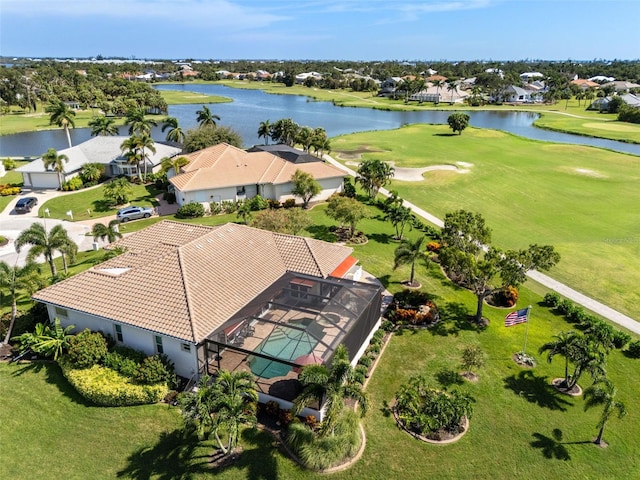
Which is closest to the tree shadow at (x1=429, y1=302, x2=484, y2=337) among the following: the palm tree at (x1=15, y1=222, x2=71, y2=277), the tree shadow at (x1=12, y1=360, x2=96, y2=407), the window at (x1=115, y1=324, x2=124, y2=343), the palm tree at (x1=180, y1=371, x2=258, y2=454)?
the palm tree at (x1=180, y1=371, x2=258, y2=454)

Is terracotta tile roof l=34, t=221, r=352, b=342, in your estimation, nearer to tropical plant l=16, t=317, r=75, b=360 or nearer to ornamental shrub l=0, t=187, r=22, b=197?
tropical plant l=16, t=317, r=75, b=360

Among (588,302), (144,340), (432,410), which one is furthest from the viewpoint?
(588,302)

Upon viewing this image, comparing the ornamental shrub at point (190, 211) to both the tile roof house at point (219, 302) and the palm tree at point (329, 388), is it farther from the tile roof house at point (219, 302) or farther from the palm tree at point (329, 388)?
the palm tree at point (329, 388)

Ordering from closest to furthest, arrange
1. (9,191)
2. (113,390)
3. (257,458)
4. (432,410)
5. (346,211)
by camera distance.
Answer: (257,458), (432,410), (113,390), (346,211), (9,191)

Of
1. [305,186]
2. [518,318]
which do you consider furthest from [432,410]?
[305,186]

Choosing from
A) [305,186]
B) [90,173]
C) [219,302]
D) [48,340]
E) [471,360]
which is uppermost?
[305,186]

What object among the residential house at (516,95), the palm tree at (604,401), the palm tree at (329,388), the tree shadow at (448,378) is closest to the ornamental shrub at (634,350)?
the palm tree at (604,401)

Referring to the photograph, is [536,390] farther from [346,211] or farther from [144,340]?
[346,211]

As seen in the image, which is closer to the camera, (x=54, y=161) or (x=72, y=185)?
(x=54, y=161)
